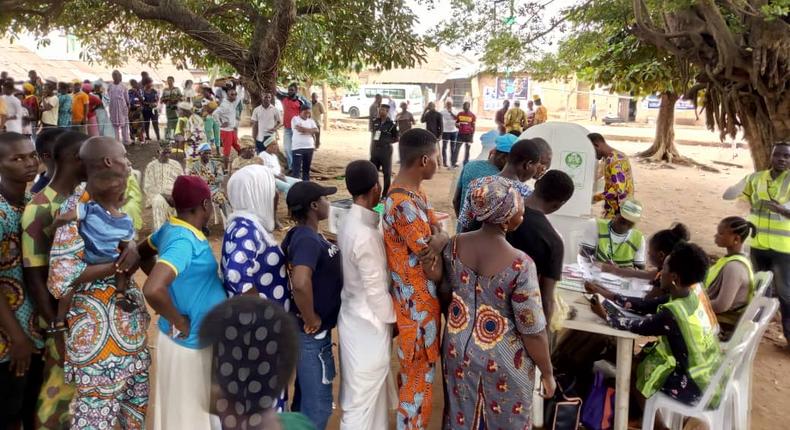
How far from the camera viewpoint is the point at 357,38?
934 cm

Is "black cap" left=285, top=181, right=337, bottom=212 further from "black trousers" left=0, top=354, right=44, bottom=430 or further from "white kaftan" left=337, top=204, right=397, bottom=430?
"black trousers" left=0, top=354, right=44, bottom=430

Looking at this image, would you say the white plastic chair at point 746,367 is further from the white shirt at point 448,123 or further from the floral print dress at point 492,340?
the white shirt at point 448,123

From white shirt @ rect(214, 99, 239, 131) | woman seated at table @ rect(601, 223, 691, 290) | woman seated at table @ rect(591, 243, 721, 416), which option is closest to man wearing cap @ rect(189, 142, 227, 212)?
white shirt @ rect(214, 99, 239, 131)

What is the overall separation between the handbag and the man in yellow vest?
2.22m

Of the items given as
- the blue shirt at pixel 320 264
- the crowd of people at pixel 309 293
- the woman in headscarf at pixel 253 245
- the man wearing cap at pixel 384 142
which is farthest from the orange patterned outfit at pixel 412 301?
the man wearing cap at pixel 384 142

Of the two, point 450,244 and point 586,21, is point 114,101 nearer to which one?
point 586,21

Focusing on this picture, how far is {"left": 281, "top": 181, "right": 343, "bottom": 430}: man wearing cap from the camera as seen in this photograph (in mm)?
2600

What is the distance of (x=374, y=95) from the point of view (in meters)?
27.9

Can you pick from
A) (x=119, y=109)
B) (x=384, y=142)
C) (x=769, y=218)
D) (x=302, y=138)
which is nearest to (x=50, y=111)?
(x=119, y=109)

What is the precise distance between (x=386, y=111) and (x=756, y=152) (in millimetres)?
5975

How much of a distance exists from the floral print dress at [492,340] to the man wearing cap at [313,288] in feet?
1.88

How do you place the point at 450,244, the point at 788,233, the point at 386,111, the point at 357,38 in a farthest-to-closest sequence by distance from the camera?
the point at 386,111, the point at 357,38, the point at 788,233, the point at 450,244

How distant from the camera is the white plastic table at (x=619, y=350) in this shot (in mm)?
3039

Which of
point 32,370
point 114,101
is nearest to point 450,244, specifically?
point 32,370
